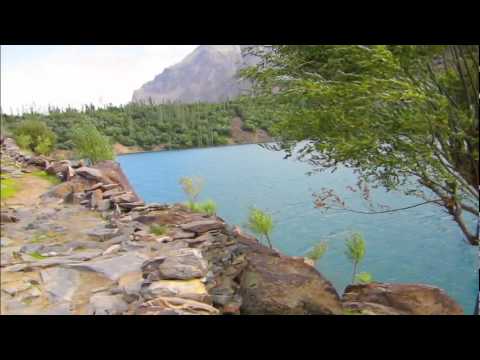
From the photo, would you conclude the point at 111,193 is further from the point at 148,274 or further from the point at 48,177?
the point at 148,274

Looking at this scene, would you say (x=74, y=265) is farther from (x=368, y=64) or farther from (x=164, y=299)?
(x=368, y=64)

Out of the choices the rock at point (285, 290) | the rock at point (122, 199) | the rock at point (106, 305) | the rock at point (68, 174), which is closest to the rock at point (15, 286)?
the rock at point (106, 305)

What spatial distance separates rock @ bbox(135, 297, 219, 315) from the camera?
2.87 metres

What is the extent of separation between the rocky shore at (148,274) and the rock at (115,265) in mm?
10

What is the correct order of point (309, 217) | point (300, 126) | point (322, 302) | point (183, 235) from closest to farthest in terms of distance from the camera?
point (322, 302)
point (300, 126)
point (183, 235)
point (309, 217)

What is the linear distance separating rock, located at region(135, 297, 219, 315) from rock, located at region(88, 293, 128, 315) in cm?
18

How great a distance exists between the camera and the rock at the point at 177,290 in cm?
318

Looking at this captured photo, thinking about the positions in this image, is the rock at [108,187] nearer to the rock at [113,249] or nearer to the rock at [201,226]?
the rock at [201,226]

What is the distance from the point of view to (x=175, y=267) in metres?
3.60

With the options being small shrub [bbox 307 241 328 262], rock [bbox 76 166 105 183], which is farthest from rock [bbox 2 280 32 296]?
small shrub [bbox 307 241 328 262]
